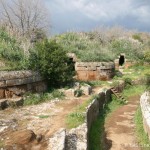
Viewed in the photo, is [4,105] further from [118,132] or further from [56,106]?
[118,132]

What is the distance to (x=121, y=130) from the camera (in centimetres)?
1092

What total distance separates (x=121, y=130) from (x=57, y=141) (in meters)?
4.43

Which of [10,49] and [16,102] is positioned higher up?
[10,49]

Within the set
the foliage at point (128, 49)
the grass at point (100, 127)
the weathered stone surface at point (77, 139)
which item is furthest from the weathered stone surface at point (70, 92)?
the foliage at point (128, 49)

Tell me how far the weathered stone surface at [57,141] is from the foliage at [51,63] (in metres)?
5.45

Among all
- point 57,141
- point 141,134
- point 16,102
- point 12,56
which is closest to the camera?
point 57,141

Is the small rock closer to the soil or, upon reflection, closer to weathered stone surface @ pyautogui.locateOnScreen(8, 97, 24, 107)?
the soil

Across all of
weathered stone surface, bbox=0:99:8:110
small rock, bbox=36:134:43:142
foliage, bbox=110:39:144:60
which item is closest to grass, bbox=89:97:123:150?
small rock, bbox=36:134:43:142

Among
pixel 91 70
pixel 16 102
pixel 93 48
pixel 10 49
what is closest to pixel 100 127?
pixel 16 102

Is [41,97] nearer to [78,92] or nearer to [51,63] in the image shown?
[51,63]

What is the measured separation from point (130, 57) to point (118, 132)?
1454cm

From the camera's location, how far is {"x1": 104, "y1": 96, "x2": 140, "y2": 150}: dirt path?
9386mm

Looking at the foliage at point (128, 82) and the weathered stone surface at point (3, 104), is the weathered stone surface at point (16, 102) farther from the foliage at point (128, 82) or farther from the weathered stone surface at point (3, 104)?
the foliage at point (128, 82)

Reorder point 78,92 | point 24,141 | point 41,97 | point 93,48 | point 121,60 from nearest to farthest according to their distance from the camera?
point 24,141
point 41,97
point 78,92
point 93,48
point 121,60
